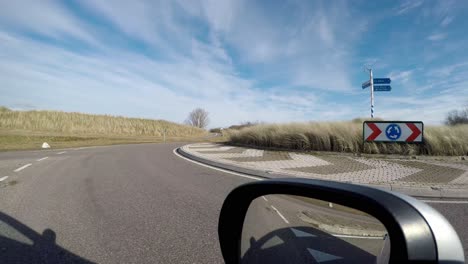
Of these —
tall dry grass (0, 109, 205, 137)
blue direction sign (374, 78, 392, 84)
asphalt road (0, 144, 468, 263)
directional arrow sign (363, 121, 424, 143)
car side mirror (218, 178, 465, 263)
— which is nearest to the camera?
car side mirror (218, 178, 465, 263)

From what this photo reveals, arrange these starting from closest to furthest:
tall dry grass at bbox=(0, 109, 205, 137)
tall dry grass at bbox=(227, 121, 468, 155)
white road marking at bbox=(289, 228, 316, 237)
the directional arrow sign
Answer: white road marking at bbox=(289, 228, 316, 237) < the directional arrow sign < tall dry grass at bbox=(227, 121, 468, 155) < tall dry grass at bbox=(0, 109, 205, 137)

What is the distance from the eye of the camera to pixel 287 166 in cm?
907

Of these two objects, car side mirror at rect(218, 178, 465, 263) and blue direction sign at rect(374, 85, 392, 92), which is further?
blue direction sign at rect(374, 85, 392, 92)

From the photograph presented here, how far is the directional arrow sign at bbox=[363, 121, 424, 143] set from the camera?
10205mm

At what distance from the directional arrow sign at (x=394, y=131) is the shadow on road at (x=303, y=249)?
35.8 feet

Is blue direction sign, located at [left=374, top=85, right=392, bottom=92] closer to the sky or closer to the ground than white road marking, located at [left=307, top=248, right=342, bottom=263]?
closer to the sky

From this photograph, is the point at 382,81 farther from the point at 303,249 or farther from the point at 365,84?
the point at 303,249

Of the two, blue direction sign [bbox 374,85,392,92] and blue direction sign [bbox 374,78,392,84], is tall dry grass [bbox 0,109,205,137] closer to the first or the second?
blue direction sign [bbox 374,78,392,84]

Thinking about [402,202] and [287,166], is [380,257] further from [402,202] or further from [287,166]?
[287,166]

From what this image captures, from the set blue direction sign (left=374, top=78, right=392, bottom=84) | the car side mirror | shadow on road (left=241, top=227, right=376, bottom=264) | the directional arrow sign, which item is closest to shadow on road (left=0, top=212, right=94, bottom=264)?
the car side mirror

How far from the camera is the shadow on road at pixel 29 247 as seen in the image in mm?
2855

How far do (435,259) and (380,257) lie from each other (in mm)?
268

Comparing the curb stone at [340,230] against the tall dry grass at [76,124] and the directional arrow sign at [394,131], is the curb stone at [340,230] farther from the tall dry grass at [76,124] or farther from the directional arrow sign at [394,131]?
the tall dry grass at [76,124]

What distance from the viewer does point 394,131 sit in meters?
10.6
